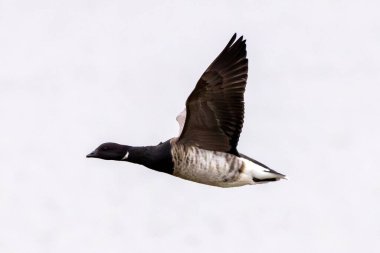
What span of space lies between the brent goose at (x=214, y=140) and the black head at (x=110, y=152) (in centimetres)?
2

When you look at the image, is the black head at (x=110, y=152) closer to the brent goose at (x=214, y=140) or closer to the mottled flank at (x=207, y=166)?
the brent goose at (x=214, y=140)

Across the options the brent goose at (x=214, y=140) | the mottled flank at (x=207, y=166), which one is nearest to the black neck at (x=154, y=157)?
the brent goose at (x=214, y=140)

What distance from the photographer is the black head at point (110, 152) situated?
26.2 meters

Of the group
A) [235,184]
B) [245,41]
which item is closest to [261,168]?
[235,184]

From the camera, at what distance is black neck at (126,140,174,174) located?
1006 inches

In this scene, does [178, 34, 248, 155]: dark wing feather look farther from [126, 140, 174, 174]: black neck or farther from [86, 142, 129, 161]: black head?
[86, 142, 129, 161]: black head

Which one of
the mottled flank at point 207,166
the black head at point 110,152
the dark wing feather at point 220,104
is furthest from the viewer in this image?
the black head at point 110,152

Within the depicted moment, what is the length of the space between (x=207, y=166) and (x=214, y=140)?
0.42 metres

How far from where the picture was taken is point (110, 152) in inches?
1032

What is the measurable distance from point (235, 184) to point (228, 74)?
1.83 meters

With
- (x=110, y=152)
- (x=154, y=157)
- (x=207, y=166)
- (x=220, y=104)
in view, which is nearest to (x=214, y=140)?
(x=207, y=166)

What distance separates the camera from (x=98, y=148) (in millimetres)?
26188

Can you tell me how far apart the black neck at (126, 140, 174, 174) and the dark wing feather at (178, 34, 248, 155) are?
313mm

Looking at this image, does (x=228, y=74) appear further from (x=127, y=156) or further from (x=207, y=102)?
(x=127, y=156)
